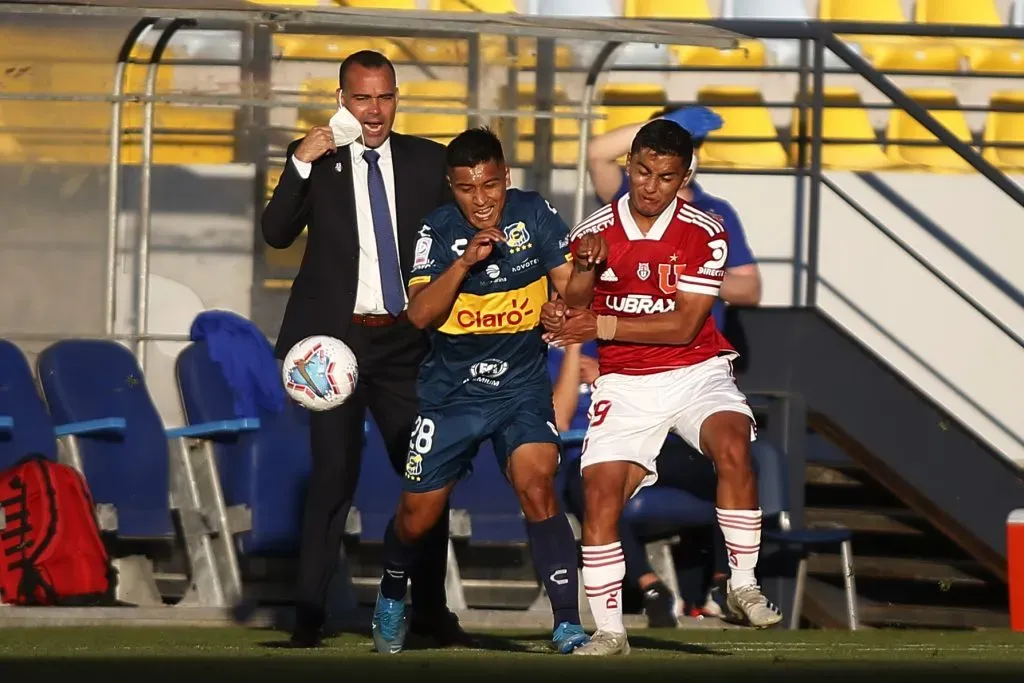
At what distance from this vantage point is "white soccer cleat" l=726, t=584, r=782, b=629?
6844mm

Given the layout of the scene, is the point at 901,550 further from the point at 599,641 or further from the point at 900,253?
the point at 599,641

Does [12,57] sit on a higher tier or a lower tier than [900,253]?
higher

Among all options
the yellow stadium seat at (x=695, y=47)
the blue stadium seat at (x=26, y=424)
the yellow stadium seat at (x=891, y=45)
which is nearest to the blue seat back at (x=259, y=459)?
the blue stadium seat at (x=26, y=424)

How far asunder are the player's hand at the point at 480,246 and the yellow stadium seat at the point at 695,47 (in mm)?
5179

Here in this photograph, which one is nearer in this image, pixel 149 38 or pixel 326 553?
pixel 326 553

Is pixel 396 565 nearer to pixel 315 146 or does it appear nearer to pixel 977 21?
pixel 315 146

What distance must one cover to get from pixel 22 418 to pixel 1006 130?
687 cm

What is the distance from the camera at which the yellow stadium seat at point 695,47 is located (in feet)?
40.0

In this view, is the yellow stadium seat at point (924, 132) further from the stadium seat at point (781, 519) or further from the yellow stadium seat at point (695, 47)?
the stadium seat at point (781, 519)

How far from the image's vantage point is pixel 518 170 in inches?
395

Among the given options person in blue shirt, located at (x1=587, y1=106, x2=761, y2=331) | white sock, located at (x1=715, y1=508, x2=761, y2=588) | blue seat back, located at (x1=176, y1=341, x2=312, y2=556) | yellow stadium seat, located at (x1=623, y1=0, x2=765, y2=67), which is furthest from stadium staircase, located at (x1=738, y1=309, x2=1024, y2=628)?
white sock, located at (x1=715, y1=508, x2=761, y2=588)

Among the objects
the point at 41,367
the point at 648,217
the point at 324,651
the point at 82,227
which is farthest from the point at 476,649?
the point at 82,227

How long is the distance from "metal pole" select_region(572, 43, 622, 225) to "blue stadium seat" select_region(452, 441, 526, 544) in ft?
4.49

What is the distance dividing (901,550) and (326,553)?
4703 mm
